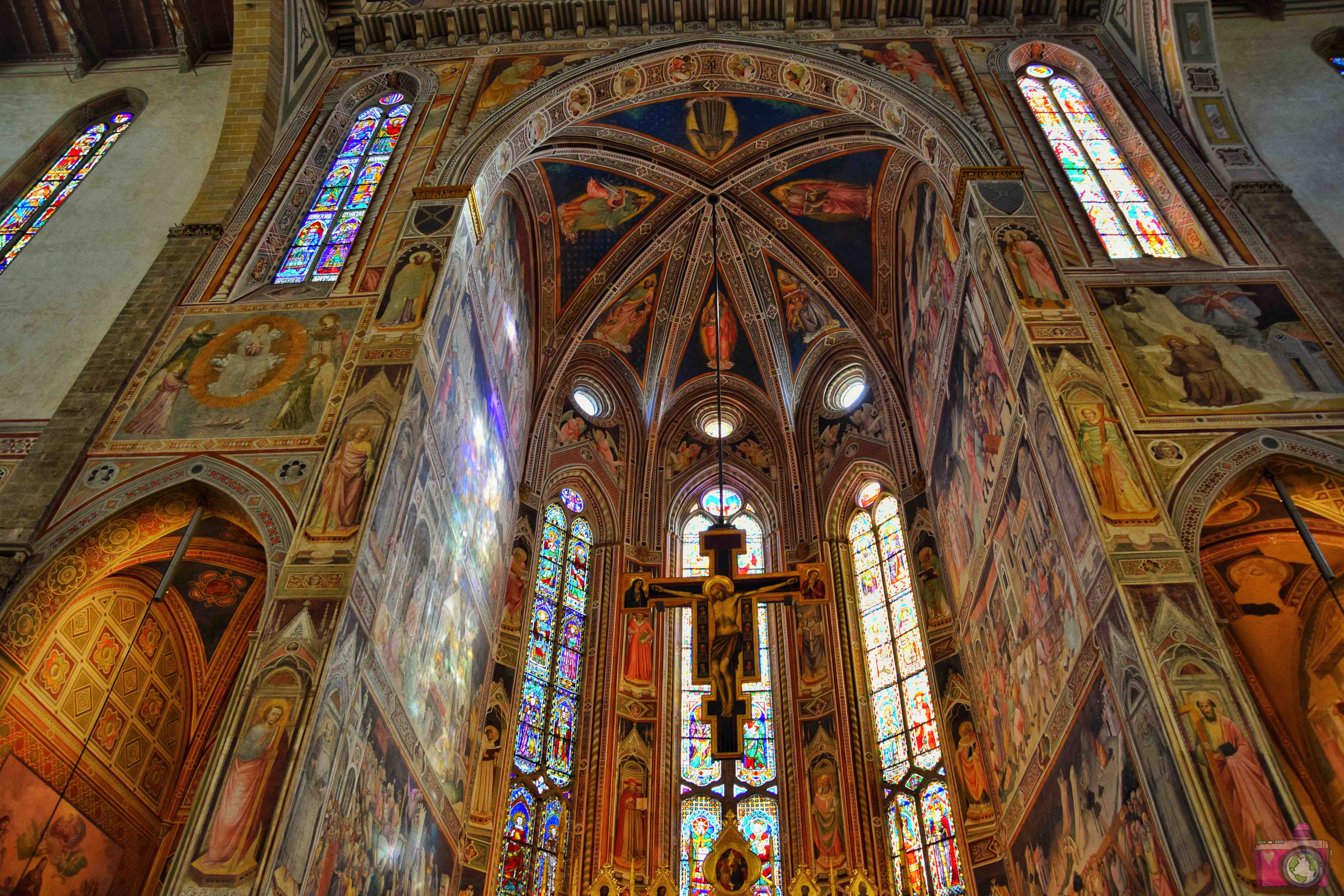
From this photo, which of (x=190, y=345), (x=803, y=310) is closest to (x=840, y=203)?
(x=803, y=310)

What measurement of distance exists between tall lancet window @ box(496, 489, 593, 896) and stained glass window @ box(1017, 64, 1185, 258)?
893cm

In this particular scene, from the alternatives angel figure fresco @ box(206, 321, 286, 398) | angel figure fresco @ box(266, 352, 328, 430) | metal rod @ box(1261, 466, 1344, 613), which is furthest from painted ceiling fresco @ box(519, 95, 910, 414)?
metal rod @ box(1261, 466, 1344, 613)

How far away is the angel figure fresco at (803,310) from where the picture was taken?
18.4m

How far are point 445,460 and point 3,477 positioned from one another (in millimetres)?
4202

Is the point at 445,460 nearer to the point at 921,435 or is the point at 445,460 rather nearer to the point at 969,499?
the point at 969,499

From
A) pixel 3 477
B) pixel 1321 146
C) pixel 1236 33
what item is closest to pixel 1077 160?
pixel 1321 146

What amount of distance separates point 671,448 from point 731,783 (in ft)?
21.1

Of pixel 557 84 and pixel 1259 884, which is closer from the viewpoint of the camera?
pixel 1259 884

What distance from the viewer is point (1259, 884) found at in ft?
22.3

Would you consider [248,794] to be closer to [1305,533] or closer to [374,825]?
[374,825]

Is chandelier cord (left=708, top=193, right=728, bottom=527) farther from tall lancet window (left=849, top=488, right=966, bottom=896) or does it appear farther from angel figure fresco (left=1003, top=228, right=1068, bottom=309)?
angel figure fresco (left=1003, top=228, right=1068, bottom=309)

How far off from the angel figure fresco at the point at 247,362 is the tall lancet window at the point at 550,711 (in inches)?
224

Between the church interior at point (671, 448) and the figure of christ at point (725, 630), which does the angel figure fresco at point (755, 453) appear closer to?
the church interior at point (671, 448)

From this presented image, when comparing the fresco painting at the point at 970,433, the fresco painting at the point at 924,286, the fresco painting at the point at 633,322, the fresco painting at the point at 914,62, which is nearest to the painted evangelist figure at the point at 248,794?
the fresco painting at the point at 970,433
